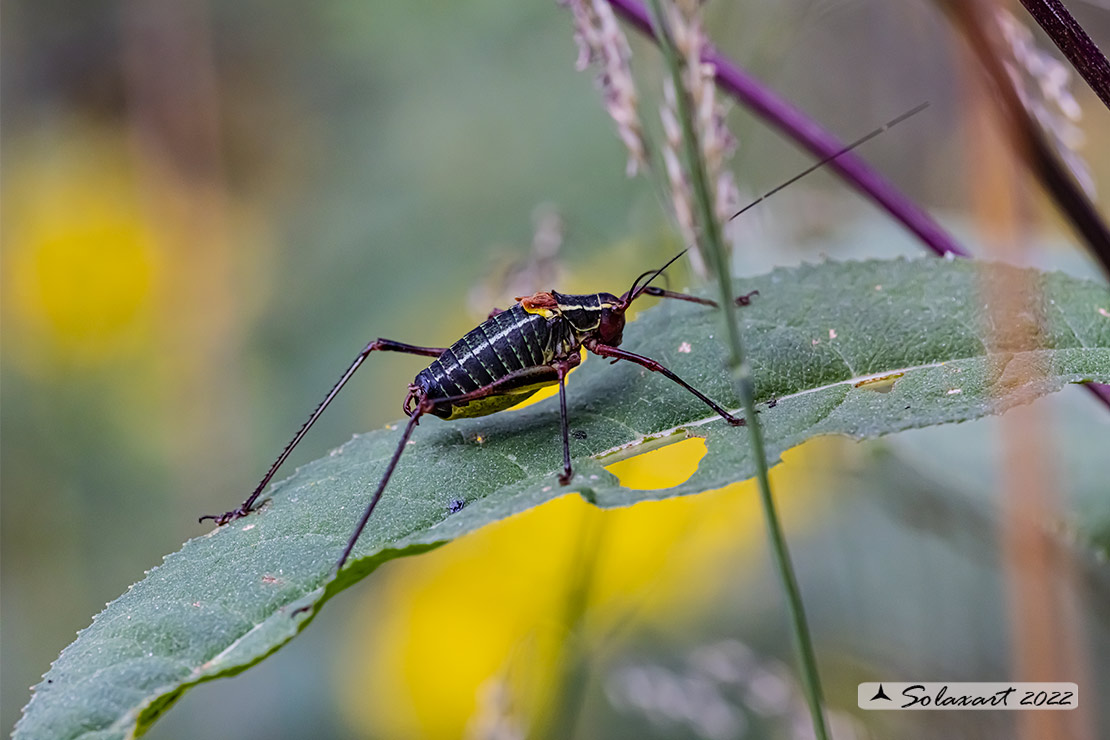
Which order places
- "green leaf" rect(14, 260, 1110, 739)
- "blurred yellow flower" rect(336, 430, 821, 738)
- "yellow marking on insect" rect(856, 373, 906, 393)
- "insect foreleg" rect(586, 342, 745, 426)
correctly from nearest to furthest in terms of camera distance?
"green leaf" rect(14, 260, 1110, 739) < "yellow marking on insect" rect(856, 373, 906, 393) < "insect foreleg" rect(586, 342, 745, 426) < "blurred yellow flower" rect(336, 430, 821, 738)

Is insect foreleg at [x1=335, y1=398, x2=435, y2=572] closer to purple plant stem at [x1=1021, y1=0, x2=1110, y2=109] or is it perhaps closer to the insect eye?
the insect eye

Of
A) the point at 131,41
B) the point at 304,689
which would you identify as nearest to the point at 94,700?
the point at 304,689

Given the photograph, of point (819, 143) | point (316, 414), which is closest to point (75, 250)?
point (316, 414)

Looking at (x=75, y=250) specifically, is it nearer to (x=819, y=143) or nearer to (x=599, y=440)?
(x=599, y=440)

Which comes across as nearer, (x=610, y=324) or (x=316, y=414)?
(x=316, y=414)

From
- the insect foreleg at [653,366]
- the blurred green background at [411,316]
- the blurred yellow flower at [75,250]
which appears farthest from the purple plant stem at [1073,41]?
the blurred yellow flower at [75,250]

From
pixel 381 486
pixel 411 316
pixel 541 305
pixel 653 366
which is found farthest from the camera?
pixel 411 316

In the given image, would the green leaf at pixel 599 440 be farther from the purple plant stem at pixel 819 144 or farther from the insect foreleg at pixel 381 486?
the purple plant stem at pixel 819 144

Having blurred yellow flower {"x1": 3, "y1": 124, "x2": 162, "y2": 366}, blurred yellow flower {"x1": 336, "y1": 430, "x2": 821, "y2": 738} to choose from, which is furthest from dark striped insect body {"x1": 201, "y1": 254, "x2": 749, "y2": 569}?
blurred yellow flower {"x1": 3, "y1": 124, "x2": 162, "y2": 366}
